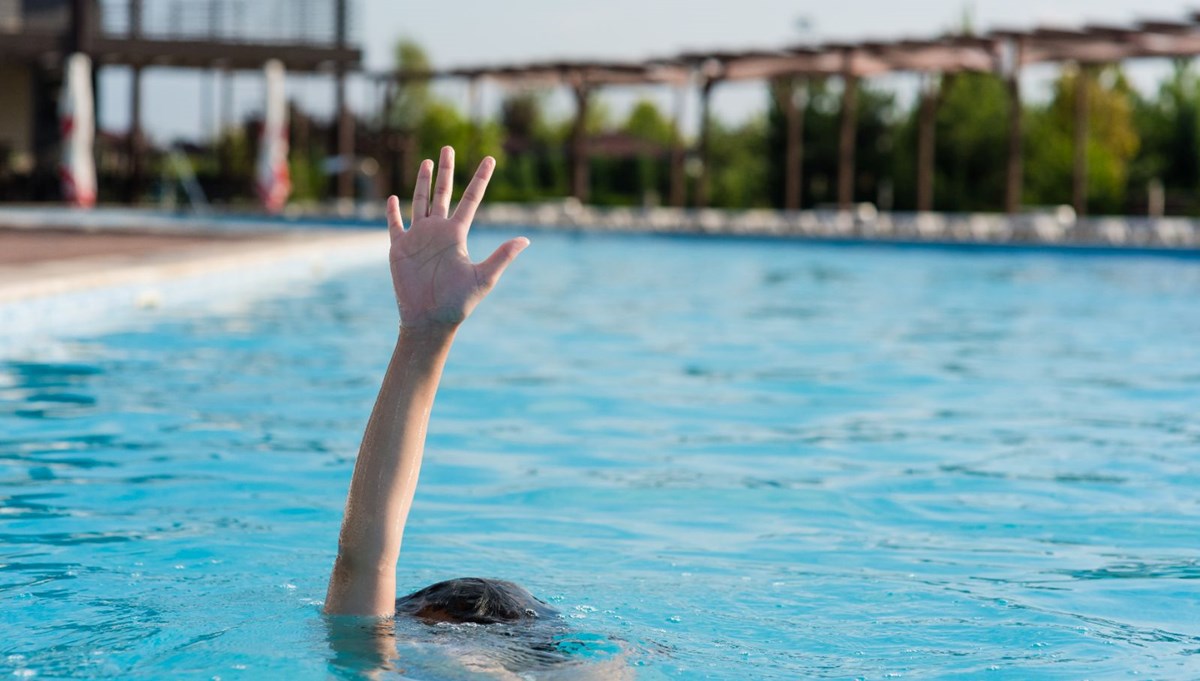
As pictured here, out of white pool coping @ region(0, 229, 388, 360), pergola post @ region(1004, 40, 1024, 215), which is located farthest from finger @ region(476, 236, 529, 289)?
pergola post @ region(1004, 40, 1024, 215)

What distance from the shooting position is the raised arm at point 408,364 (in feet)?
9.09

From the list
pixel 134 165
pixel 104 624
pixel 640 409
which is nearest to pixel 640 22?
pixel 134 165

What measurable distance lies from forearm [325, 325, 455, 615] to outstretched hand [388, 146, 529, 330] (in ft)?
0.14

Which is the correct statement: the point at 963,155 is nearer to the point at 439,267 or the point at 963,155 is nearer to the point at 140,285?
the point at 140,285

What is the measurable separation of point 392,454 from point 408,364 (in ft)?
0.60

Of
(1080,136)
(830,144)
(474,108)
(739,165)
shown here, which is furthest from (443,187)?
(739,165)

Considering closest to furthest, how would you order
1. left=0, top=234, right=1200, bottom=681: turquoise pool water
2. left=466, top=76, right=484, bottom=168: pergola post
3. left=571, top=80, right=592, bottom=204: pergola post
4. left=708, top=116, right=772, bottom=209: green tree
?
1. left=0, top=234, right=1200, bottom=681: turquoise pool water
2. left=571, top=80, right=592, bottom=204: pergola post
3. left=466, top=76, right=484, bottom=168: pergola post
4. left=708, top=116, right=772, bottom=209: green tree

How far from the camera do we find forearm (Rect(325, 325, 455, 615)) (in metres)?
2.85

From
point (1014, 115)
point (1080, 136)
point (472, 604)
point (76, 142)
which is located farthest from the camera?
point (76, 142)

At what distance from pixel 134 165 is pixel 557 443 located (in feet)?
78.2

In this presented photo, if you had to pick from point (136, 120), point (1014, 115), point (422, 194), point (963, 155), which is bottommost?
point (422, 194)

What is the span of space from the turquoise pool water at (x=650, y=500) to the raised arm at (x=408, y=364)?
9.7 inches

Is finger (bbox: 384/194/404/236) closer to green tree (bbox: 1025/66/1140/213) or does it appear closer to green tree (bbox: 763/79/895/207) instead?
green tree (bbox: 1025/66/1140/213)

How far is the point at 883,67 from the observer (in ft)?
82.9
